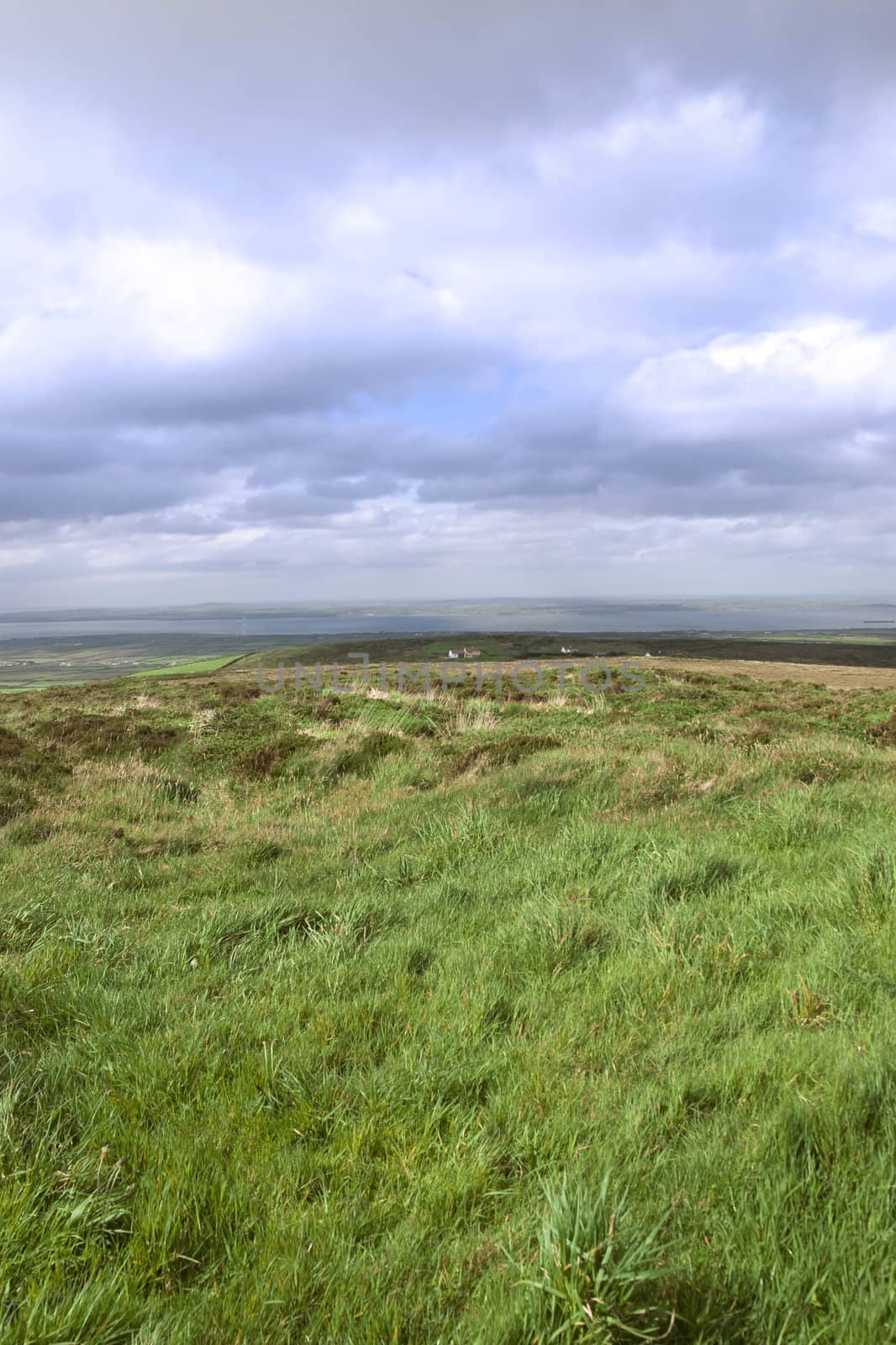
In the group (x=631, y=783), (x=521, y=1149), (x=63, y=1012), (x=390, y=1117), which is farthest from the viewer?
(x=631, y=783)

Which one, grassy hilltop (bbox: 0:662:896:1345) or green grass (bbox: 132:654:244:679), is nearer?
grassy hilltop (bbox: 0:662:896:1345)

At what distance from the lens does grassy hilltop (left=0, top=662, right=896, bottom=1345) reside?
2.03 m

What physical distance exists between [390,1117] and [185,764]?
419 inches

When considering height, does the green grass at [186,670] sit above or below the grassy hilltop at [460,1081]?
below

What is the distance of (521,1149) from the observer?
8.71ft

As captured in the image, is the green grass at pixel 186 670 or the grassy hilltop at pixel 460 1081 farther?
the green grass at pixel 186 670

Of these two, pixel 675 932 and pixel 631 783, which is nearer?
pixel 675 932

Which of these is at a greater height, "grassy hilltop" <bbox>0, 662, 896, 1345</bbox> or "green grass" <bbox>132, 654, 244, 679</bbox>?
"grassy hilltop" <bbox>0, 662, 896, 1345</bbox>

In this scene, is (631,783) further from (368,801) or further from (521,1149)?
(521,1149)

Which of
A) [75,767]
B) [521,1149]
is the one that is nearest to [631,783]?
[521,1149]

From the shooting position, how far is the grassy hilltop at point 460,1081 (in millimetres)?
2027

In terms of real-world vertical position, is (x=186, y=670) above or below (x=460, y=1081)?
below

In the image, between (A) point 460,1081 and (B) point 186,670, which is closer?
(A) point 460,1081

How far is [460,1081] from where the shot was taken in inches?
120
